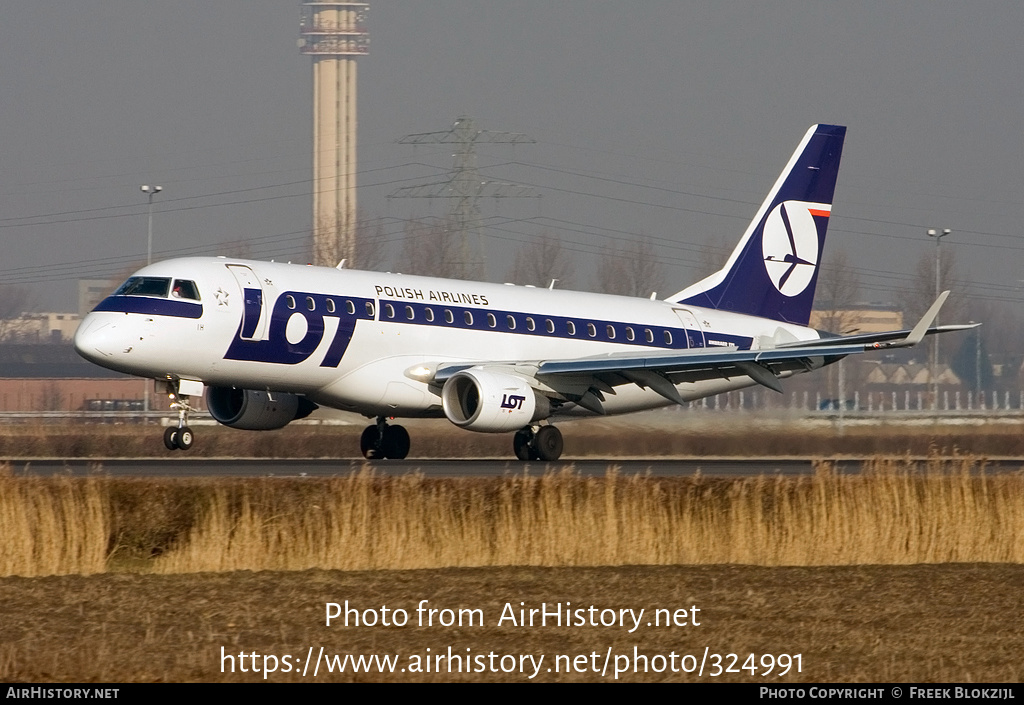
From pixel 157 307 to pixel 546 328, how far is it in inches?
321

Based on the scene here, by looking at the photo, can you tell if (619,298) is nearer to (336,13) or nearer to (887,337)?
(887,337)

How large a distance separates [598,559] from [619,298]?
16993mm

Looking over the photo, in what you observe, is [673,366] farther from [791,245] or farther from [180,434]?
[180,434]

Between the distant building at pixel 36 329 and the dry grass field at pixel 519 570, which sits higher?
the distant building at pixel 36 329

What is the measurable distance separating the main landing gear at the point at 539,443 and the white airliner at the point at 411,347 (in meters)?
0.03

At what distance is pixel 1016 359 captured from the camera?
66438mm

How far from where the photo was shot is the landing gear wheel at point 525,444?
27.8 metres

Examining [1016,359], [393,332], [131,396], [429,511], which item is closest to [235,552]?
[429,511]

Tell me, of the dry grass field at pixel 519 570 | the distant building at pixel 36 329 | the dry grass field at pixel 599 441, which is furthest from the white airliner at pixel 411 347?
the distant building at pixel 36 329

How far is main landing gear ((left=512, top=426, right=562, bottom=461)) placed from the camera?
27.6 m

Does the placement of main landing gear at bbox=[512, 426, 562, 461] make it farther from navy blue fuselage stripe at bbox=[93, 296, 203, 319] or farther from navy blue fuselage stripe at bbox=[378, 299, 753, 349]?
navy blue fuselage stripe at bbox=[93, 296, 203, 319]

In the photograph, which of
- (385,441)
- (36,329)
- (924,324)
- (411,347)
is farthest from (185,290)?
(36,329)

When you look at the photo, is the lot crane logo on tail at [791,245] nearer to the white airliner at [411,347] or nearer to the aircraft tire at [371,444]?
the white airliner at [411,347]

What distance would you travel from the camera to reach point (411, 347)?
2677cm
